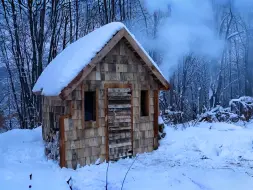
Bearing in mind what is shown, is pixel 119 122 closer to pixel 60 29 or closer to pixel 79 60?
pixel 79 60

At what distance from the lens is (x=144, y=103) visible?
10.8 m

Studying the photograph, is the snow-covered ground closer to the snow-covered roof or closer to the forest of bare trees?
the snow-covered roof

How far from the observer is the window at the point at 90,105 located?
29.9ft

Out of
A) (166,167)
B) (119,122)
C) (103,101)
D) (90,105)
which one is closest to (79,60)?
(103,101)

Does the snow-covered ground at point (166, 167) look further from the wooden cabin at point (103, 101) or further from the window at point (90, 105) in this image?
the window at point (90, 105)

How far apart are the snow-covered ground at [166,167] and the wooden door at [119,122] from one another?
41 cm

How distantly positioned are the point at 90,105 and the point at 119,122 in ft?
3.62

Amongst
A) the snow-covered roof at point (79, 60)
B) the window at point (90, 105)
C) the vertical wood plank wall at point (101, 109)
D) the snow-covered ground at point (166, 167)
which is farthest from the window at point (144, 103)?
the snow-covered roof at point (79, 60)

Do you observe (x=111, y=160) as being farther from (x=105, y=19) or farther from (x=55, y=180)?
(x=105, y=19)

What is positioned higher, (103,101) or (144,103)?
(103,101)

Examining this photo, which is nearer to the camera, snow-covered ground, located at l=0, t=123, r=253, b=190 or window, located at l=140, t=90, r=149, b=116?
snow-covered ground, located at l=0, t=123, r=253, b=190

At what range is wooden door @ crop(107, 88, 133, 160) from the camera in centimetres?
938

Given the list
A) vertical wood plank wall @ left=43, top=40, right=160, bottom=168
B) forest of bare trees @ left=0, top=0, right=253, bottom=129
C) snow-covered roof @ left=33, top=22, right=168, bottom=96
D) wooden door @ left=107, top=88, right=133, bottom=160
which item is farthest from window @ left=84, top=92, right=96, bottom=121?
forest of bare trees @ left=0, top=0, right=253, bottom=129

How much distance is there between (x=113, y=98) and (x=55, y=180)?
10.6ft
